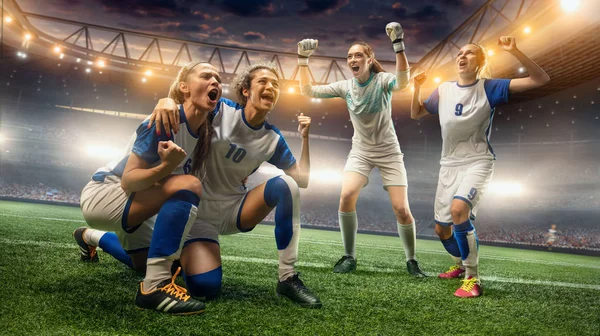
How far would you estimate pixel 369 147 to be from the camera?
400cm

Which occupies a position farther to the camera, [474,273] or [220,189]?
[474,273]

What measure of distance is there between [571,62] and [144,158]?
14.1 m

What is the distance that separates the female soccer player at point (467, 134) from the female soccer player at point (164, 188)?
2000 millimetres

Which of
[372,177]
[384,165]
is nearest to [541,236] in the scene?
[372,177]

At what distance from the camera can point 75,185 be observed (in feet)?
75.5

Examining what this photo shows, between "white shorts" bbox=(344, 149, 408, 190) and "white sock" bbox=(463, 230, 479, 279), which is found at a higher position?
"white shorts" bbox=(344, 149, 408, 190)

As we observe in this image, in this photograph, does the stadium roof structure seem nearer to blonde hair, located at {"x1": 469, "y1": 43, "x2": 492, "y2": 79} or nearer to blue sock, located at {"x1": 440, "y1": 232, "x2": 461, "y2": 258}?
blonde hair, located at {"x1": 469, "y1": 43, "x2": 492, "y2": 79}

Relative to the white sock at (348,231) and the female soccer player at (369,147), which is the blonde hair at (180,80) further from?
the white sock at (348,231)

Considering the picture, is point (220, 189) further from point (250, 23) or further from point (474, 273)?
point (250, 23)

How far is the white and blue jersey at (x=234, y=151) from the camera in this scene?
8.11ft

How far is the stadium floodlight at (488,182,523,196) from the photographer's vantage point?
79.4ft

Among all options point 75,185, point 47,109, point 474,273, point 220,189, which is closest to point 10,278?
point 220,189

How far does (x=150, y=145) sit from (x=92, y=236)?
4.85 feet

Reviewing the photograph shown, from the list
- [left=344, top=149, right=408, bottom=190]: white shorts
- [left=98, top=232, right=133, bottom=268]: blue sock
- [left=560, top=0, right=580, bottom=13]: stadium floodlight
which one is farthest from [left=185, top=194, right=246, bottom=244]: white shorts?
[left=560, top=0, right=580, bottom=13]: stadium floodlight
